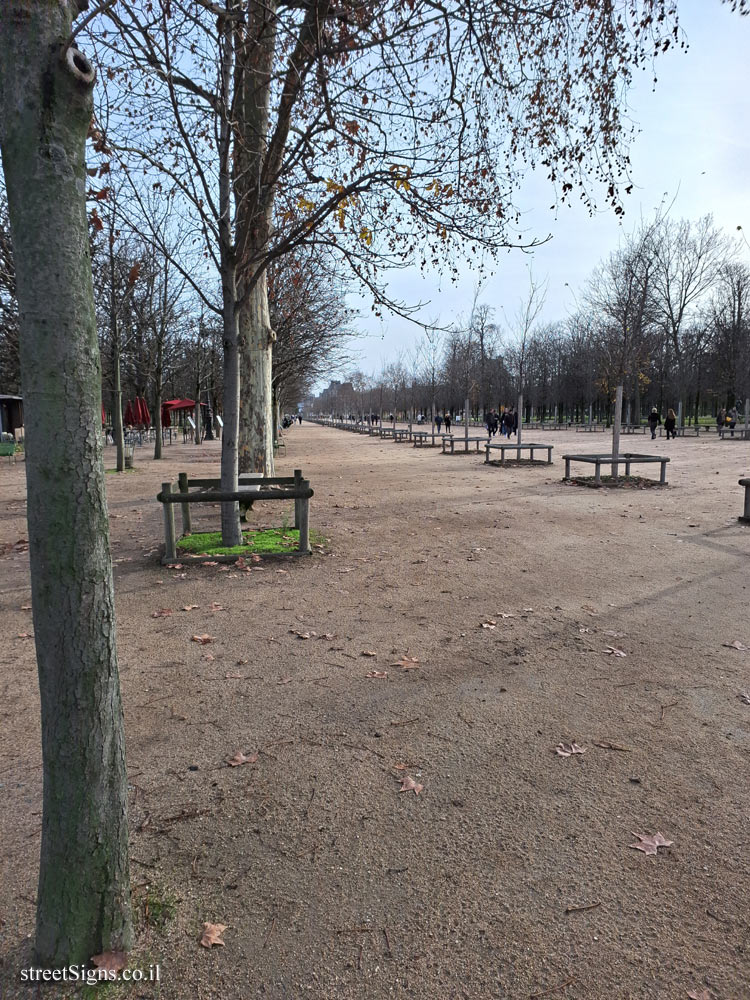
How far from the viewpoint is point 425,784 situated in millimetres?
3072

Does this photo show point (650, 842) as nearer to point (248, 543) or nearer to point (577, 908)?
point (577, 908)

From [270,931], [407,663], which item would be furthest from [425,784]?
[407,663]

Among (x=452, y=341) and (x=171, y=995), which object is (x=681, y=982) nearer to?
(x=171, y=995)

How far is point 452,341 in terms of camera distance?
1726 inches

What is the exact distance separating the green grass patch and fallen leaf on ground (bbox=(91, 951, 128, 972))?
18.8 ft

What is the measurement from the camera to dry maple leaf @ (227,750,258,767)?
325 centimetres

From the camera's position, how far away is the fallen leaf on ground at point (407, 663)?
4.45 meters

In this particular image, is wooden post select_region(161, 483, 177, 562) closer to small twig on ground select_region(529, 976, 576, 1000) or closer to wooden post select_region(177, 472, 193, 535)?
wooden post select_region(177, 472, 193, 535)

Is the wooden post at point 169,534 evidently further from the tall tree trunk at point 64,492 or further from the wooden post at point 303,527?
the tall tree trunk at point 64,492

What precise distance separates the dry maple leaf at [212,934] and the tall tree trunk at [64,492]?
0.85 feet

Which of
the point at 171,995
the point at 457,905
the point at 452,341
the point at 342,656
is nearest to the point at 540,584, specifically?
the point at 342,656

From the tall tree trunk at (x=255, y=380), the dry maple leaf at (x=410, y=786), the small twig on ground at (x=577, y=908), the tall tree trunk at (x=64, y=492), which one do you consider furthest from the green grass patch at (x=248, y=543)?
the small twig on ground at (x=577, y=908)

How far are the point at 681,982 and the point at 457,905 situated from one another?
727 mm

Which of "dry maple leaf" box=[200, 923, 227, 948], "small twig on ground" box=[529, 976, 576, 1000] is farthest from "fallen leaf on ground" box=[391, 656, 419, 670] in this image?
"small twig on ground" box=[529, 976, 576, 1000]
